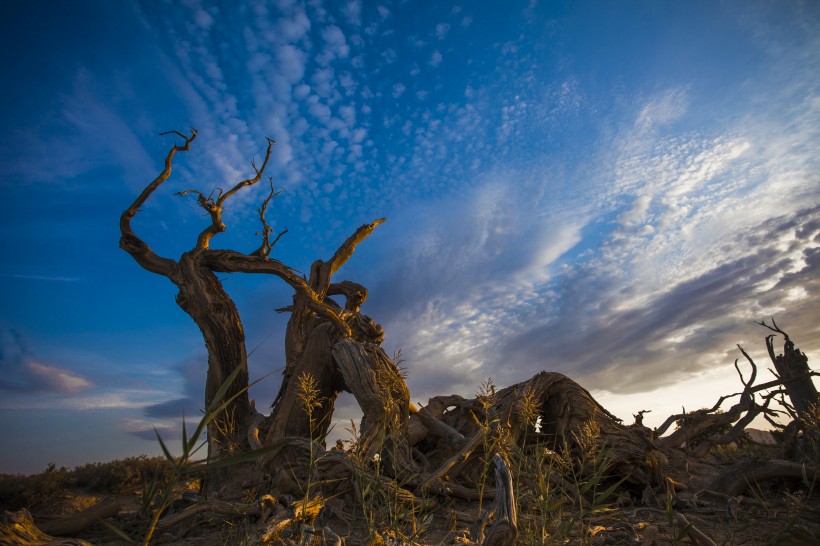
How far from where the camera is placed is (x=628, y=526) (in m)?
3.63

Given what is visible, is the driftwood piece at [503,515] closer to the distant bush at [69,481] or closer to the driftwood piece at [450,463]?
the driftwood piece at [450,463]

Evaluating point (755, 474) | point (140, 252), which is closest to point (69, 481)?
point (140, 252)

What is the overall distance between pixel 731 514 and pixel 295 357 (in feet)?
22.9

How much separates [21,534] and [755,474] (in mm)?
7798

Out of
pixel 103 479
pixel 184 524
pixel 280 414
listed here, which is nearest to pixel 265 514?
pixel 184 524

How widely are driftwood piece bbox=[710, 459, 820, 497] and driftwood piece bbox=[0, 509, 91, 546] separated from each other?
280 inches

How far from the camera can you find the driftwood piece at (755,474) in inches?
211

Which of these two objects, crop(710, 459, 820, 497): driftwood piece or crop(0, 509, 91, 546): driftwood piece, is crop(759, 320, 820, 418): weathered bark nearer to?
crop(710, 459, 820, 497): driftwood piece

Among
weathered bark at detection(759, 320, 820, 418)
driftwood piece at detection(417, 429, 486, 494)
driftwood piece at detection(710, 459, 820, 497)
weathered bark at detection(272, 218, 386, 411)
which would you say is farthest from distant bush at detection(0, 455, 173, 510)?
weathered bark at detection(759, 320, 820, 418)

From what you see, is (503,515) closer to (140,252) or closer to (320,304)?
(320,304)

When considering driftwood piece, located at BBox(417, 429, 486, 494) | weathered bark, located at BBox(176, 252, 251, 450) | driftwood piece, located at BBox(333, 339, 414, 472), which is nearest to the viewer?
driftwood piece, located at BBox(417, 429, 486, 494)

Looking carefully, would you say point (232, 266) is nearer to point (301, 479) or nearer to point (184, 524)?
point (301, 479)

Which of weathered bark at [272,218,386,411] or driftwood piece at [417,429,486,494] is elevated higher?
weathered bark at [272,218,386,411]

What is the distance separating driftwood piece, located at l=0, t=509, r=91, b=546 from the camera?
11.0ft
